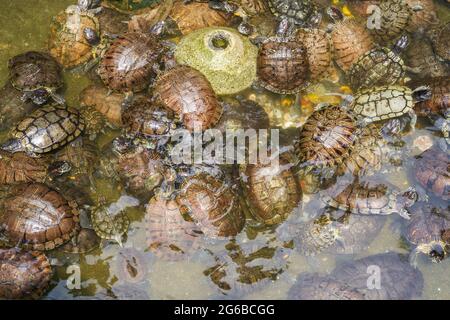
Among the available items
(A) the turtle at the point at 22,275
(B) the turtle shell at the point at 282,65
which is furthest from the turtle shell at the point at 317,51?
(A) the turtle at the point at 22,275

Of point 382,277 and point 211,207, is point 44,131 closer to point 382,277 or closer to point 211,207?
point 211,207

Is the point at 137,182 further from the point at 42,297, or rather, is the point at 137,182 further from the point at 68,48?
the point at 68,48

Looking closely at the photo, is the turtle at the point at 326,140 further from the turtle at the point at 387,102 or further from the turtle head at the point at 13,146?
the turtle head at the point at 13,146

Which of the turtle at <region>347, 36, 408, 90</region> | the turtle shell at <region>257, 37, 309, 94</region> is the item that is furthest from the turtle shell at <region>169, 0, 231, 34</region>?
the turtle at <region>347, 36, 408, 90</region>

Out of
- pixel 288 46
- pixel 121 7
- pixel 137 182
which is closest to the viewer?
pixel 137 182

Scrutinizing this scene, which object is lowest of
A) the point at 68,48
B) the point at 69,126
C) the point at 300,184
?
the point at 300,184

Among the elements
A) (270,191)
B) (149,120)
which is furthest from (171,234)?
(149,120)

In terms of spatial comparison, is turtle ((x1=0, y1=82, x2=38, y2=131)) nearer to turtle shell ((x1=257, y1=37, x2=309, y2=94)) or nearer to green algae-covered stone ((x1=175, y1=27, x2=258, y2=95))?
green algae-covered stone ((x1=175, y1=27, x2=258, y2=95))

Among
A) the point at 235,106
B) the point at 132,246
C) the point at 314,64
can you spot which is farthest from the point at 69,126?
the point at 314,64
